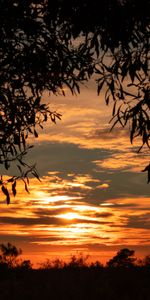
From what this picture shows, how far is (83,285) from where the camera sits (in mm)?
13523

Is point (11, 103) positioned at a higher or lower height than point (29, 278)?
higher

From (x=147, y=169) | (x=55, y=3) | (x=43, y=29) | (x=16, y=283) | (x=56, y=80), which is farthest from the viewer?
(x=16, y=283)

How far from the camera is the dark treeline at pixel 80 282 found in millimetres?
12898

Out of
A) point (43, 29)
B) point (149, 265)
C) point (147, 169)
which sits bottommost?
point (149, 265)

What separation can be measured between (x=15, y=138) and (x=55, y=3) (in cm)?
274

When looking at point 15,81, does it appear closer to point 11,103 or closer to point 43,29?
point 11,103

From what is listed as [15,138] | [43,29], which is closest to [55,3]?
[43,29]

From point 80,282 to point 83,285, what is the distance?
21 cm

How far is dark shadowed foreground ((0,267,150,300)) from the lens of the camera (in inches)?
506

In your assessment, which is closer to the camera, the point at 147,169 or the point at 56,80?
the point at 147,169

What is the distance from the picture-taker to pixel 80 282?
13.7m

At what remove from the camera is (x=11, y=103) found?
11.1m

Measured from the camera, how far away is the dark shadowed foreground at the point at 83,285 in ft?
42.2

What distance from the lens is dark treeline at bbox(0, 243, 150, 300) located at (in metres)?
12.9
